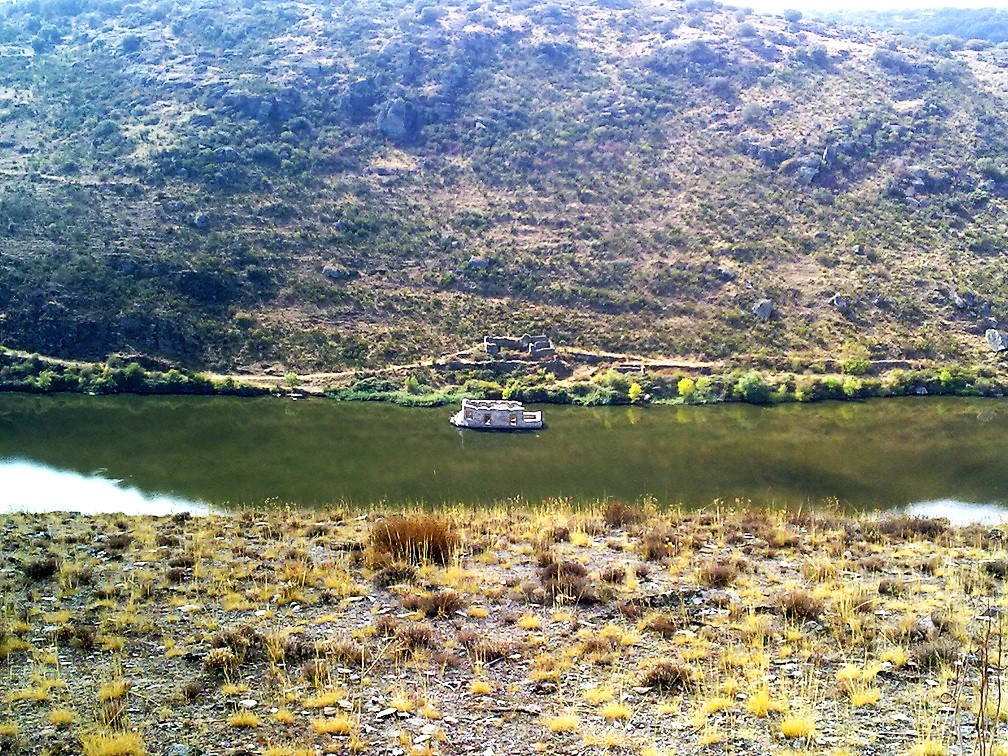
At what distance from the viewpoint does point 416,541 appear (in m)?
15.0

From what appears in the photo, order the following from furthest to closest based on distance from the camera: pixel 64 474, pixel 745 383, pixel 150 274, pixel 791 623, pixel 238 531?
pixel 150 274 < pixel 745 383 < pixel 64 474 < pixel 238 531 < pixel 791 623

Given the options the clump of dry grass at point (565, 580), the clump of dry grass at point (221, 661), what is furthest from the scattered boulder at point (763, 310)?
the clump of dry grass at point (221, 661)

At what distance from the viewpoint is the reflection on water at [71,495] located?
25.6 m

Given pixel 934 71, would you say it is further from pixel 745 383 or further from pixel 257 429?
pixel 257 429

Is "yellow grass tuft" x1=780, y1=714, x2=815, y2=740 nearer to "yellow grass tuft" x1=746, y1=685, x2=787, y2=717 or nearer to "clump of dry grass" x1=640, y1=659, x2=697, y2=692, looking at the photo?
"yellow grass tuft" x1=746, y1=685, x2=787, y2=717

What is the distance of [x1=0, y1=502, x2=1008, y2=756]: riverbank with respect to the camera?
857cm

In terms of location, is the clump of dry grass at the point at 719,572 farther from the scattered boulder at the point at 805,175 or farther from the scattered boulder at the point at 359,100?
the scattered boulder at the point at 359,100

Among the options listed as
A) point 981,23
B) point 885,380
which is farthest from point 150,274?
point 981,23

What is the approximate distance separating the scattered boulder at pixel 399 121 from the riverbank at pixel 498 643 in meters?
59.1

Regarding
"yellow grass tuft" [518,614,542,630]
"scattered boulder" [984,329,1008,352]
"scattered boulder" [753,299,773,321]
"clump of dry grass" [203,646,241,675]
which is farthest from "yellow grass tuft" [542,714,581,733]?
"scattered boulder" [984,329,1008,352]

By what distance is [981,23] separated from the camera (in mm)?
131250

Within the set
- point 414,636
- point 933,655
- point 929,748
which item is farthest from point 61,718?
point 933,655

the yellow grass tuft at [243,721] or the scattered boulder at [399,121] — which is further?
the scattered boulder at [399,121]

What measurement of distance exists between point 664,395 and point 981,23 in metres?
120
